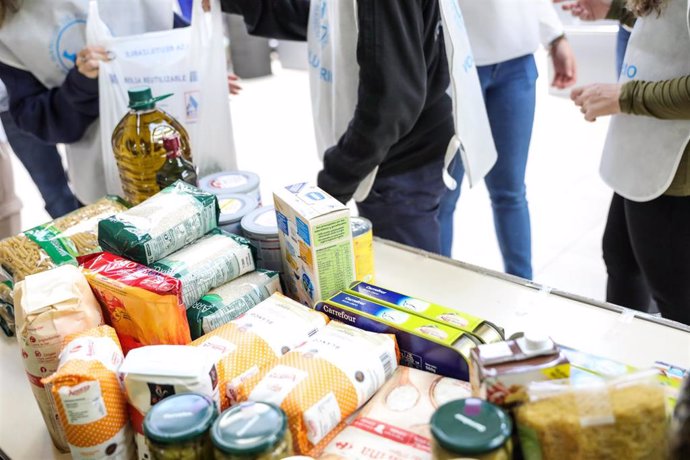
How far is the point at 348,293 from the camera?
0.92 metres

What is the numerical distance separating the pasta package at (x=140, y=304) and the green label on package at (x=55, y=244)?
19 centimetres

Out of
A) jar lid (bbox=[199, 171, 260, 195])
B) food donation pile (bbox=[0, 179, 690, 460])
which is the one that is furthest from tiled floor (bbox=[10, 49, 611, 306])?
food donation pile (bbox=[0, 179, 690, 460])

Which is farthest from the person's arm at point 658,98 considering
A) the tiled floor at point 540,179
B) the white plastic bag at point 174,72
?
the tiled floor at point 540,179

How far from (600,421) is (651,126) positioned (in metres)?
0.91

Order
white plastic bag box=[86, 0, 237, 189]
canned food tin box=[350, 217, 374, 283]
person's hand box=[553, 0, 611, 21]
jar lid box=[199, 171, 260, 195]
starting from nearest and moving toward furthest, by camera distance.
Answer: canned food tin box=[350, 217, 374, 283], jar lid box=[199, 171, 260, 195], white plastic bag box=[86, 0, 237, 189], person's hand box=[553, 0, 611, 21]

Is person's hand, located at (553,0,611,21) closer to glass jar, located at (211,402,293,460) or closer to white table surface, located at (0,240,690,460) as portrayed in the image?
white table surface, located at (0,240,690,460)

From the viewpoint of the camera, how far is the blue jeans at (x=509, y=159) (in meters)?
1.91

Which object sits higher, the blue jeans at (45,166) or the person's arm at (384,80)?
the person's arm at (384,80)

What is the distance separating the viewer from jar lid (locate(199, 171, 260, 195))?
1.28 m

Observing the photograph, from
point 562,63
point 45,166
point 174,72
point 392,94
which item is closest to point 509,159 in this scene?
point 562,63

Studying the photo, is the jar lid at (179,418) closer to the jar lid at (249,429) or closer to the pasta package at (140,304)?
the jar lid at (249,429)

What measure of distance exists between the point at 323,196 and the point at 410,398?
0.32m

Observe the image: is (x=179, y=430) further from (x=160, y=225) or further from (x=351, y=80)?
(x=351, y=80)

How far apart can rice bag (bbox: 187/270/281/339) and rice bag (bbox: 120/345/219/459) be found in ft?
0.53
